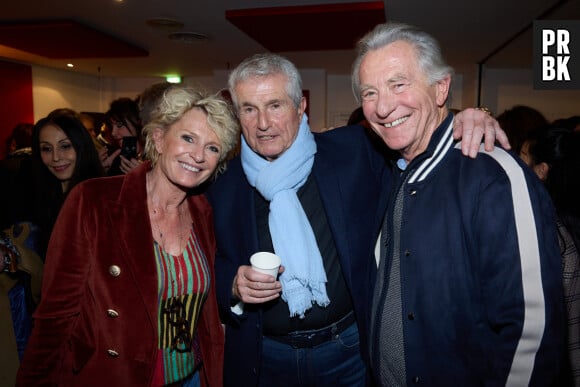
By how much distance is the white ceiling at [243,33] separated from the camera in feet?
17.3

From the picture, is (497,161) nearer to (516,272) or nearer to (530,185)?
Result: (530,185)

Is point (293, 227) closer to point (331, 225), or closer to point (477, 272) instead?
point (331, 225)

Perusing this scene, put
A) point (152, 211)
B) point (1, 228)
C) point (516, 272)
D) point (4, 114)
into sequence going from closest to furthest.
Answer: point (516, 272), point (152, 211), point (1, 228), point (4, 114)

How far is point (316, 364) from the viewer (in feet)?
5.71

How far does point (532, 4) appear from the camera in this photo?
5230 mm

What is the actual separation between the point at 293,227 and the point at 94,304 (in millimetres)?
910

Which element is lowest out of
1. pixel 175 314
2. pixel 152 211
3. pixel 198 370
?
pixel 198 370

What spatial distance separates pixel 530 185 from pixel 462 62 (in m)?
9.03

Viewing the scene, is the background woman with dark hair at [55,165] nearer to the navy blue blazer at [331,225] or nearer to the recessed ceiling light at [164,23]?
the navy blue blazer at [331,225]

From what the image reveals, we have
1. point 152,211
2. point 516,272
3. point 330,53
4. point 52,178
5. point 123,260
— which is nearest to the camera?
point 516,272

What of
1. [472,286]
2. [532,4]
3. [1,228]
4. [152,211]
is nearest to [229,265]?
[152,211]

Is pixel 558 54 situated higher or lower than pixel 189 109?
higher

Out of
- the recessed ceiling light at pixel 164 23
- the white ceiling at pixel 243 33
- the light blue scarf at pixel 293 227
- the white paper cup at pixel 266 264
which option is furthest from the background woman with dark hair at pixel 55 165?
the recessed ceiling light at pixel 164 23

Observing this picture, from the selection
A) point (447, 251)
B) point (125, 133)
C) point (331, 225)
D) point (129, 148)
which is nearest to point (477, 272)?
point (447, 251)
